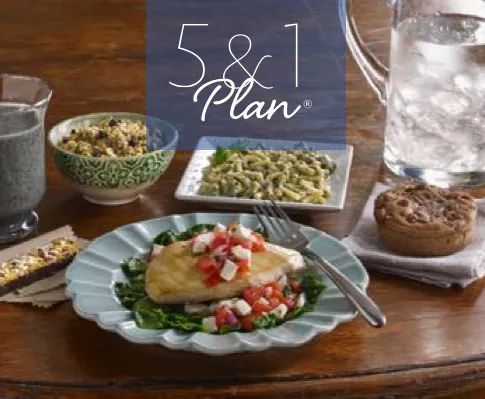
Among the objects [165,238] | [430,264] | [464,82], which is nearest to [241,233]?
[165,238]

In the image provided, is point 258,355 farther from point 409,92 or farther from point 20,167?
point 409,92

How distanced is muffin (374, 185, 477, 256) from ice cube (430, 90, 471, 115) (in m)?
0.17

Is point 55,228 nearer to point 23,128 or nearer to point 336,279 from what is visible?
point 23,128

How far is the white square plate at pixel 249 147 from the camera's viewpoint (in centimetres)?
151

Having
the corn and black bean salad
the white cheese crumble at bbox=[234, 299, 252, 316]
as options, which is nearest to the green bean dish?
the corn and black bean salad

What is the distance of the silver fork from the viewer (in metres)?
1.20

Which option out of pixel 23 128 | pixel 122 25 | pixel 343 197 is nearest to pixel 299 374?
pixel 343 197

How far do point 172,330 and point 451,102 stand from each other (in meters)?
0.62

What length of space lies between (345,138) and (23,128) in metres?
0.58

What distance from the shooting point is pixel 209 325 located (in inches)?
47.4

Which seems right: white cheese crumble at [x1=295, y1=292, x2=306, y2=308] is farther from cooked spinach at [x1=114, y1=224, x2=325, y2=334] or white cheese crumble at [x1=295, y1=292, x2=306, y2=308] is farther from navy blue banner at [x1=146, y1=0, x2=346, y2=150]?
navy blue banner at [x1=146, y1=0, x2=346, y2=150]

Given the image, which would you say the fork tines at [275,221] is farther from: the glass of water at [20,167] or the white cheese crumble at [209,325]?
the glass of water at [20,167]

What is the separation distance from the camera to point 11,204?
1.45 m

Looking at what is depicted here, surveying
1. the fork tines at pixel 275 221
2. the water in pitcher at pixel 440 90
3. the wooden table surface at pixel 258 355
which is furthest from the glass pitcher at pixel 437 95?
the fork tines at pixel 275 221
